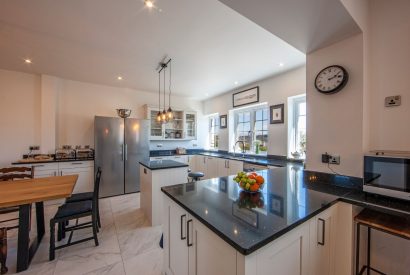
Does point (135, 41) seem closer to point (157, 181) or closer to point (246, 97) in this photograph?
point (157, 181)

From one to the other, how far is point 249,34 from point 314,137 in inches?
57.0

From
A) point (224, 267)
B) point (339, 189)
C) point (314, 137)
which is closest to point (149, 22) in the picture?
point (314, 137)

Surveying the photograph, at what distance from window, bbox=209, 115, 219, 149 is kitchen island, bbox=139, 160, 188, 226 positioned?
2856mm

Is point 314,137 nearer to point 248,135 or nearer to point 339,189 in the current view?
point 339,189

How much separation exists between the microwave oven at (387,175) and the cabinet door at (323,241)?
0.35m

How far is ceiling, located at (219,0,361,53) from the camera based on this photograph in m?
1.20

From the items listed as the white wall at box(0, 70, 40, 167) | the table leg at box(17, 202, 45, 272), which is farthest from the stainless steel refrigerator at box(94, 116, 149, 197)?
the table leg at box(17, 202, 45, 272)

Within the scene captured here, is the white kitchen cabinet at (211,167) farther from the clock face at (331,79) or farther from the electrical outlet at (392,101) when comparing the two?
the electrical outlet at (392,101)

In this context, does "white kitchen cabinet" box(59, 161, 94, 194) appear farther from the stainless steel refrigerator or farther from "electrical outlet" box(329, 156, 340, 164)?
"electrical outlet" box(329, 156, 340, 164)

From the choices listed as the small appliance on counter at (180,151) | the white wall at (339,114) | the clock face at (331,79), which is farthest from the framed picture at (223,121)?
the clock face at (331,79)

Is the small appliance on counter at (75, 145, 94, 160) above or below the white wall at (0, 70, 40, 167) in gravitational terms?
below

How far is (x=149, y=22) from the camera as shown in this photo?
196 cm

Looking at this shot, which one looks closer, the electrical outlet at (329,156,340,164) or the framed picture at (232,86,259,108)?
the electrical outlet at (329,156,340,164)

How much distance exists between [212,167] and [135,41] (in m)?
3.15
